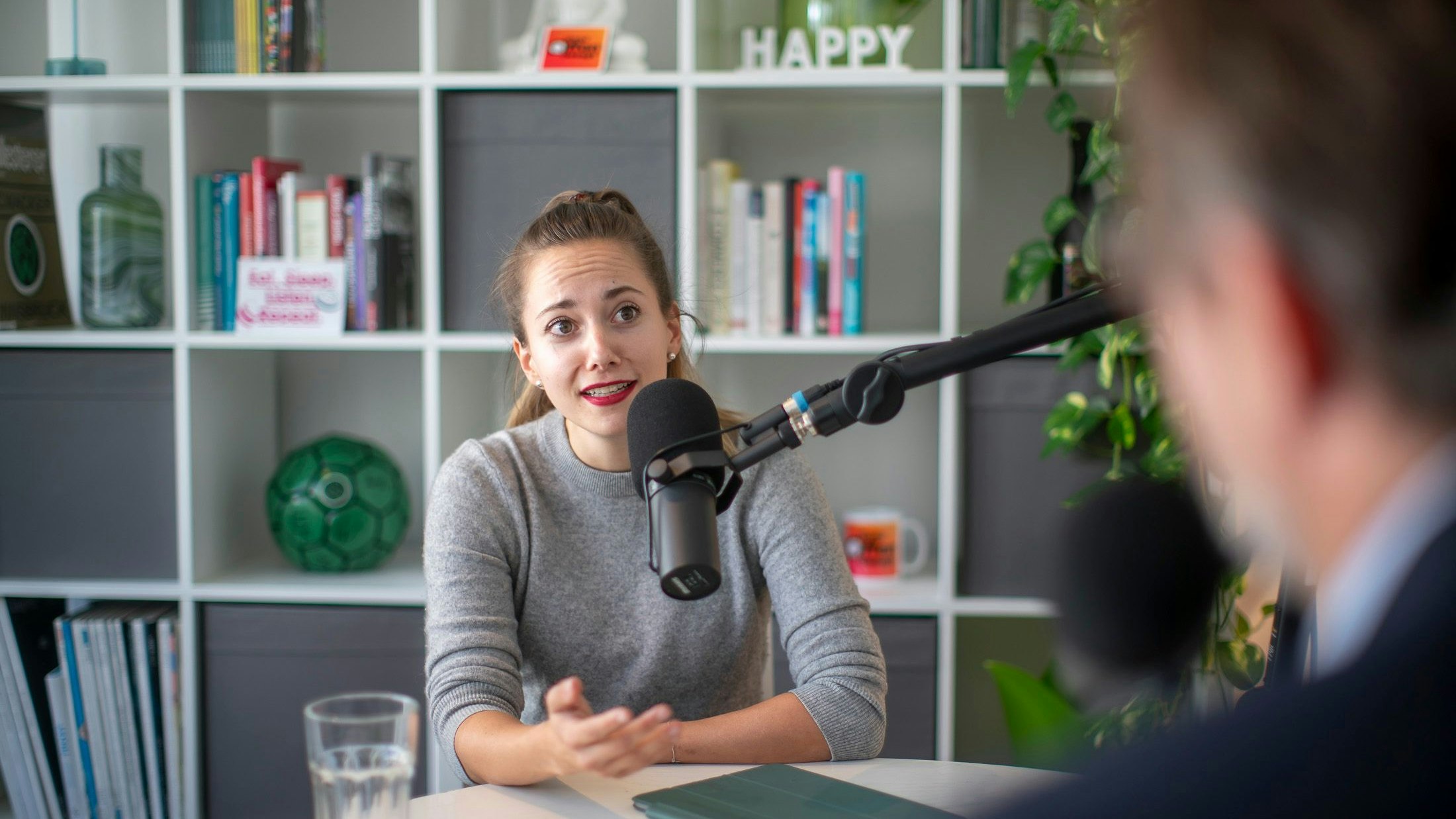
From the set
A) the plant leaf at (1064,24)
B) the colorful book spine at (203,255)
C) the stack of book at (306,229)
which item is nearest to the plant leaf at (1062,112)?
the plant leaf at (1064,24)

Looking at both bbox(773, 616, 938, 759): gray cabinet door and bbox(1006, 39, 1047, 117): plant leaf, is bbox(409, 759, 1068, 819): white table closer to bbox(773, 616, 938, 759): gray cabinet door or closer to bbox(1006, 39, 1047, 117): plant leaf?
bbox(773, 616, 938, 759): gray cabinet door

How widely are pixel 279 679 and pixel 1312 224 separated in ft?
6.91

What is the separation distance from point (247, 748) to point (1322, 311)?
2175 millimetres

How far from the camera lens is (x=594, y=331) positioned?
1.51 metres

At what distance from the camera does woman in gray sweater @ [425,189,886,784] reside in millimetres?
1416

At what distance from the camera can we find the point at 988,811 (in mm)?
404

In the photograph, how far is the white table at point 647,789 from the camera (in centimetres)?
106

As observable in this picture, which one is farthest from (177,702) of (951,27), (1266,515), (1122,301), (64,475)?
(1266,515)

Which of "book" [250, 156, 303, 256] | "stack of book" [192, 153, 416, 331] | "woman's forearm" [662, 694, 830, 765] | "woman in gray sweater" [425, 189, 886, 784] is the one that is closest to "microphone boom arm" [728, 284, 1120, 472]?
"woman's forearm" [662, 694, 830, 765]

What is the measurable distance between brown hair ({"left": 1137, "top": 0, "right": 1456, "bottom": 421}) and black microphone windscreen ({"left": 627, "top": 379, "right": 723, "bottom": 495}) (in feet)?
1.64

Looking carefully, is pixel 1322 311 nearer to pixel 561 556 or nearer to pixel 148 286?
pixel 561 556

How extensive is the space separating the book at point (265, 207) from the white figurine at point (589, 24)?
0.50m

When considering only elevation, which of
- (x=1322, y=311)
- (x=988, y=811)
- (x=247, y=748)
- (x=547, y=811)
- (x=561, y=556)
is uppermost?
(x=1322, y=311)

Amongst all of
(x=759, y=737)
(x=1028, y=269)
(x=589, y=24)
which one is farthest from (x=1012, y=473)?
(x=589, y=24)
